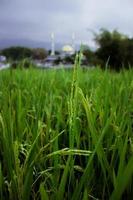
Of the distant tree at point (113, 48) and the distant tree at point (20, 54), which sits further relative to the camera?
the distant tree at point (113, 48)

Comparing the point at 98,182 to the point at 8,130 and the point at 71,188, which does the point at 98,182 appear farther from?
the point at 8,130

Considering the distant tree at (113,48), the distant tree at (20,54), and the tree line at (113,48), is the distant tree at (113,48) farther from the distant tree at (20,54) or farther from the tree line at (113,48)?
the distant tree at (20,54)

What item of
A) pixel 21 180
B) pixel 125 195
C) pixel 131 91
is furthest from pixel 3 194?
pixel 131 91

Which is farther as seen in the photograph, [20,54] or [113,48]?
→ [113,48]

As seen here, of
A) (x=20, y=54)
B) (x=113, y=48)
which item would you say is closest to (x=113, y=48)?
(x=113, y=48)

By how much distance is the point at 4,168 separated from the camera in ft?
1.85

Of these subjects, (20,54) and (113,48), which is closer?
(20,54)

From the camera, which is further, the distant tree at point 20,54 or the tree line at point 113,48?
the tree line at point 113,48

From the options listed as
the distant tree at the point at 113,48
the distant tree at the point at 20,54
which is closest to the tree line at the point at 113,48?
the distant tree at the point at 113,48

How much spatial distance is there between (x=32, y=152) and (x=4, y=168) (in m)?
0.09

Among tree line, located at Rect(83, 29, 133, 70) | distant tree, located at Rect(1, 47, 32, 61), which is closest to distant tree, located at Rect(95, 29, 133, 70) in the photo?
tree line, located at Rect(83, 29, 133, 70)

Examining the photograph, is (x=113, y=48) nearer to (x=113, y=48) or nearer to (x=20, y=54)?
(x=113, y=48)

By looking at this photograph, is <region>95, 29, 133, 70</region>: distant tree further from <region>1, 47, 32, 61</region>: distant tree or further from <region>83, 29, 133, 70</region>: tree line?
<region>1, 47, 32, 61</region>: distant tree

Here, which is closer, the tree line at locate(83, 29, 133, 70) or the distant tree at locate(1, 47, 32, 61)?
the distant tree at locate(1, 47, 32, 61)
